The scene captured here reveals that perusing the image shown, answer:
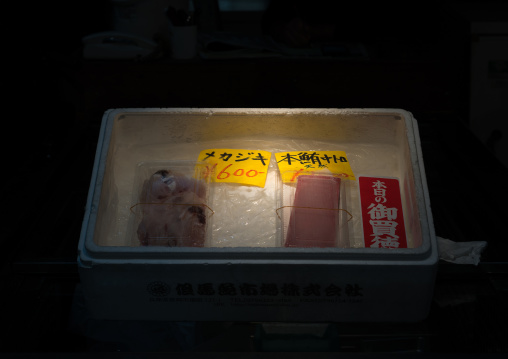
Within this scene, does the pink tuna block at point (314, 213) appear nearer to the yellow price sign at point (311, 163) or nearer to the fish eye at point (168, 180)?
the yellow price sign at point (311, 163)

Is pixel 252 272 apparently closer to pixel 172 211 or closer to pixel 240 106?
pixel 172 211

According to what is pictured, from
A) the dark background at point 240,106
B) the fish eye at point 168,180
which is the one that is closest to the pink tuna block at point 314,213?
the dark background at point 240,106

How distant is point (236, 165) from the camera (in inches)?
65.8

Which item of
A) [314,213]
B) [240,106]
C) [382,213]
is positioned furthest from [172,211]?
[240,106]

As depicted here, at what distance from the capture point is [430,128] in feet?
6.82

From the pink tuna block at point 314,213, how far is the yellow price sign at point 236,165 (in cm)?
15

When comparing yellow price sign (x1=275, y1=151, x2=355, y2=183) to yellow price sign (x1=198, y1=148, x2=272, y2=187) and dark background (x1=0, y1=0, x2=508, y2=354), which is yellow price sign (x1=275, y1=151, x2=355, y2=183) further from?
dark background (x1=0, y1=0, x2=508, y2=354)

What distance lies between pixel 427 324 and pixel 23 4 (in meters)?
3.12

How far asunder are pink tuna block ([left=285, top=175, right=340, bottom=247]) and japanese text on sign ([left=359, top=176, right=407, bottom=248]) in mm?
93

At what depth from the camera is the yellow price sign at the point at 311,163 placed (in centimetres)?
163

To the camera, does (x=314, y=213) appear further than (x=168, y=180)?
No

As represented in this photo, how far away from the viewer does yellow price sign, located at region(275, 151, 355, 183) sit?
1.63 meters

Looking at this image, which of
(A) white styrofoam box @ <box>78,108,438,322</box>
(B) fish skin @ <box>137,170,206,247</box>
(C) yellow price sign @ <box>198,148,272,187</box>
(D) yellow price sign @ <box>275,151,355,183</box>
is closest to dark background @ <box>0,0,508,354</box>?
(A) white styrofoam box @ <box>78,108,438,322</box>

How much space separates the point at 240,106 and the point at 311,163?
1135 millimetres
